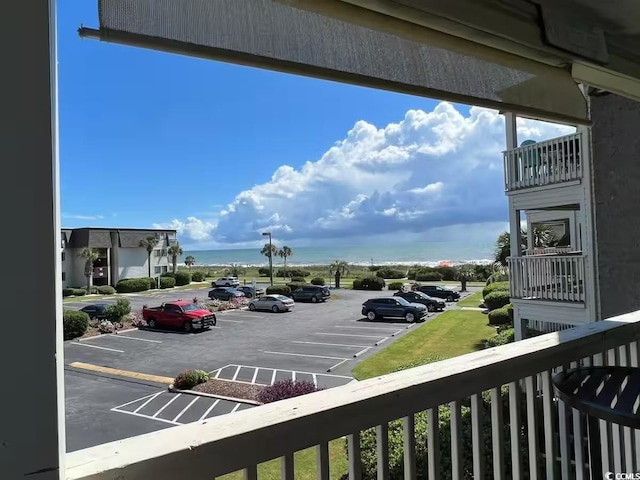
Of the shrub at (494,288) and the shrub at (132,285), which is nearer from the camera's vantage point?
the shrub at (132,285)

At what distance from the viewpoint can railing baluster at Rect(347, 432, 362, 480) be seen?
2.35 ft

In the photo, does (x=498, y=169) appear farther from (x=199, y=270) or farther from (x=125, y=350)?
(x=199, y=270)

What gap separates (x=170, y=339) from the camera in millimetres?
10312

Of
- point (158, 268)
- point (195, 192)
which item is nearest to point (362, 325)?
point (158, 268)

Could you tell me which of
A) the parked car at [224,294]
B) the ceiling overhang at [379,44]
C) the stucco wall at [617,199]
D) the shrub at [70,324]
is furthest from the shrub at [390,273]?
the ceiling overhang at [379,44]

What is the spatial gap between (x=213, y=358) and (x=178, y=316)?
210 cm

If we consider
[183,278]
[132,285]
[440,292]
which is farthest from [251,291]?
[440,292]

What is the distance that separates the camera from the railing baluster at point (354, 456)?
2.35 feet

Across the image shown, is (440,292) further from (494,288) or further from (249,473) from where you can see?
(249,473)

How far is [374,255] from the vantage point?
86.4ft

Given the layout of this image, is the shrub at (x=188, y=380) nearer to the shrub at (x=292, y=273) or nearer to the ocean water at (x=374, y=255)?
the ocean water at (x=374, y=255)

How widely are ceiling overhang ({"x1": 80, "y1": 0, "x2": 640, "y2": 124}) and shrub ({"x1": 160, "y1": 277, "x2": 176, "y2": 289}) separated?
45.2ft

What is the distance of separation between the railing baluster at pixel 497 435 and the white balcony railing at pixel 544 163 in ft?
16.5

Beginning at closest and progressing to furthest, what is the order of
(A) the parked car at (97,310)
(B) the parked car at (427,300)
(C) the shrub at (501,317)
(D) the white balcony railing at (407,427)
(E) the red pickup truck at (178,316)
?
(D) the white balcony railing at (407,427) → (A) the parked car at (97,310) → (C) the shrub at (501,317) → (E) the red pickup truck at (178,316) → (B) the parked car at (427,300)
